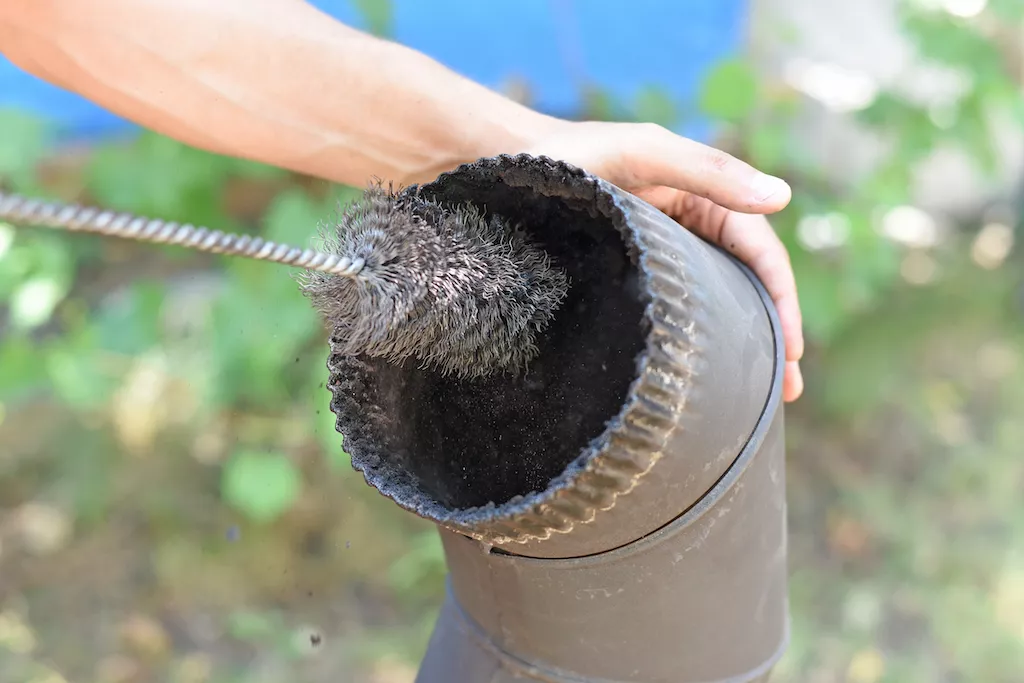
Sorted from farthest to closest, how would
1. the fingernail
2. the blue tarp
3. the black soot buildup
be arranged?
1. the blue tarp
2. the fingernail
3. the black soot buildup

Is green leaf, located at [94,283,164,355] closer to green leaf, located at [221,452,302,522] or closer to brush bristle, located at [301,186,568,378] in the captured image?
green leaf, located at [221,452,302,522]

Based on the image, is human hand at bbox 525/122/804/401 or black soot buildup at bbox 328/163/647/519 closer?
black soot buildup at bbox 328/163/647/519

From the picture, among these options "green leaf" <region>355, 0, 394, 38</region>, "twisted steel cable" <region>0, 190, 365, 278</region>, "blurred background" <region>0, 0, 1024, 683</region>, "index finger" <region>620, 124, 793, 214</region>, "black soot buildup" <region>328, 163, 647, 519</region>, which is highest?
"twisted steel cable" <region>0, 190, 365, 278</region>

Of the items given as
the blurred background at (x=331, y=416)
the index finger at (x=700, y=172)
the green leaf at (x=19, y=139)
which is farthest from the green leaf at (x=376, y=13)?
the index finger at (x=700, y=172)

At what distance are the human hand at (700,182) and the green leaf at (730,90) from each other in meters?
0.84

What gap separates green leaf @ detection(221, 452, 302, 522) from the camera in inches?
62.4

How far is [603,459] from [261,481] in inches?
45.9

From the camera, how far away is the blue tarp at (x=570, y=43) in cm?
211

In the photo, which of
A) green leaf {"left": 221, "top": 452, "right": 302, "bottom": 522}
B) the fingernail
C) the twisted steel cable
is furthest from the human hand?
green leaf {"left": 221, "top": 452, "right": 302, "bottom": 522}

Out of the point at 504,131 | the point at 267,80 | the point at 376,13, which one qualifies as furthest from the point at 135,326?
the point at 504,131

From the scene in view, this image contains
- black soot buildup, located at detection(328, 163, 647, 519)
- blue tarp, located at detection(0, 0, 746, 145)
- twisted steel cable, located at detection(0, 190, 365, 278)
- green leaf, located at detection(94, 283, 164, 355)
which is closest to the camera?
twisted steel cable, located at detection(0, 190, 365, 278)

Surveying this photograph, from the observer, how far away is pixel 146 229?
0.52 meters

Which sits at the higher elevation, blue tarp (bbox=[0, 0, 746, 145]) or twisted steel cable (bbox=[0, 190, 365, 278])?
twisted steel cable (bbox=[0, 190, 365, 278])

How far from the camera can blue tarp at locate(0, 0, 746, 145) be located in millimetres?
2105
